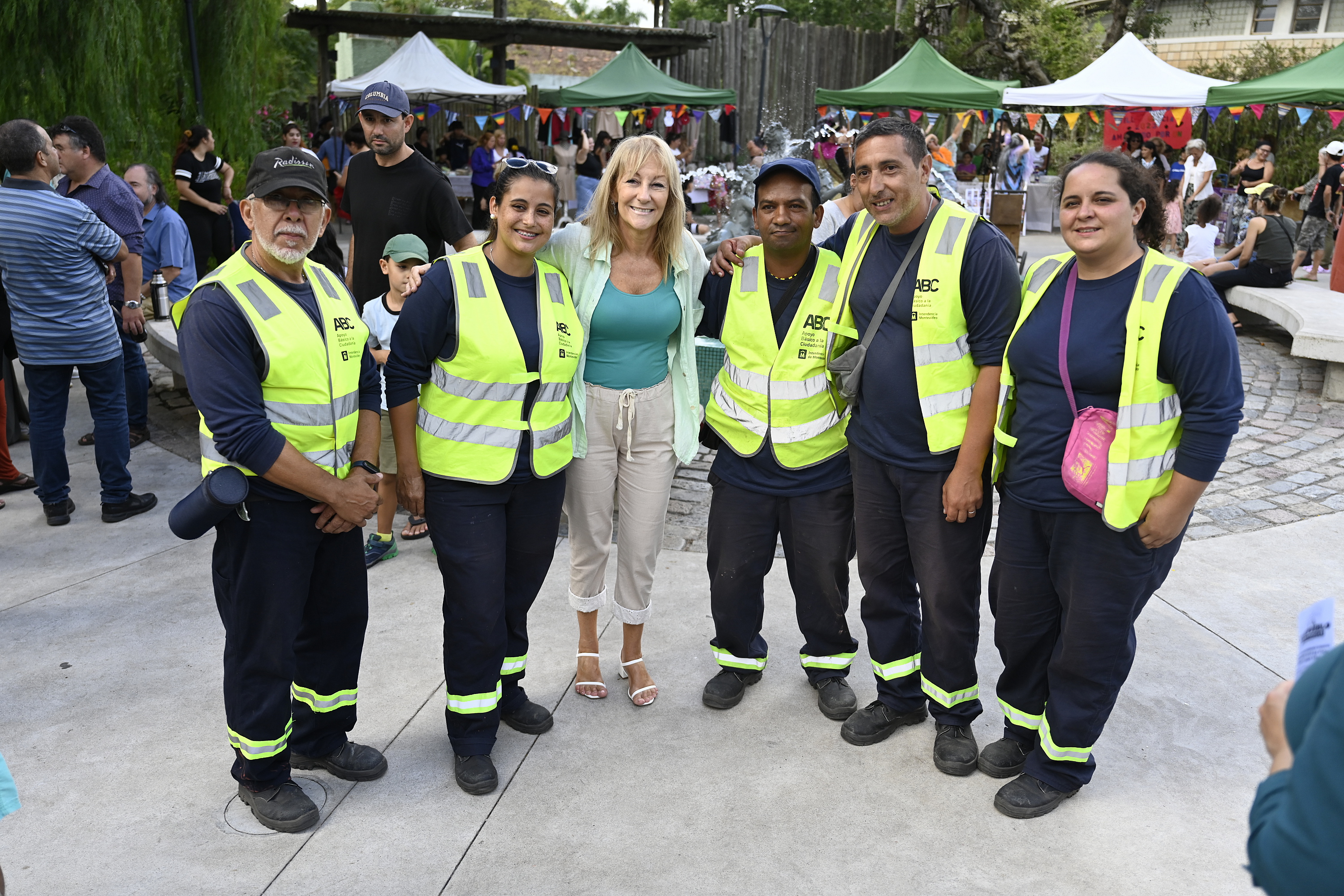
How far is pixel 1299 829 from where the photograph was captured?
1.34m

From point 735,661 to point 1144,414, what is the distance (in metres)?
1.71

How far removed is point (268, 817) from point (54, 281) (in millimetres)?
3520

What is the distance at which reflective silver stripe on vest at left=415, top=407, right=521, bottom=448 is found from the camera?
3.18 meters

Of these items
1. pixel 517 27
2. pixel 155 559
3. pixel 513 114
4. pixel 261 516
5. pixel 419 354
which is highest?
pixel 517 27

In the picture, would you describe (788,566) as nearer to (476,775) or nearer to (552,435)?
(552,435)

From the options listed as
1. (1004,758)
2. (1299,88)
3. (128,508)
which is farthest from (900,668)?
(1299,88)

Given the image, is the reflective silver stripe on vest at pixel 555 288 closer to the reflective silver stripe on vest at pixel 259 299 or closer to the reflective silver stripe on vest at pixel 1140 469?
the reflective silver stripe on vest at pixel 259 299

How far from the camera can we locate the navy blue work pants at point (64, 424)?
5.34 meters

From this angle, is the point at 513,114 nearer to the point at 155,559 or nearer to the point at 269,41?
the point at 269,41

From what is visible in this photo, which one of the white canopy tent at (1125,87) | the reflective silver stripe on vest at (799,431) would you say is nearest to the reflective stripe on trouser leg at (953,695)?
the reflective silver stripe on vest at (799,431)

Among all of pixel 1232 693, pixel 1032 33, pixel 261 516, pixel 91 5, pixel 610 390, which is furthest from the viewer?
pixel 1032 33

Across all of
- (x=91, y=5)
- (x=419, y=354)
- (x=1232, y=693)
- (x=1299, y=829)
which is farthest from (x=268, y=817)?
(x=91, y=5)

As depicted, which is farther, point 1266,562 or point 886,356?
point 1266,562

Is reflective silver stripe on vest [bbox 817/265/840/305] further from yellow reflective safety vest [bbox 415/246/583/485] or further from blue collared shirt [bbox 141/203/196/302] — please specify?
blue collared shirt [bbox 141/203/196/302]
